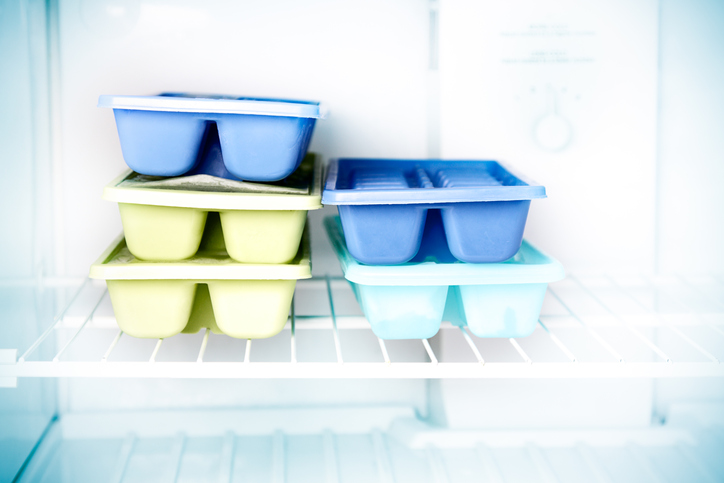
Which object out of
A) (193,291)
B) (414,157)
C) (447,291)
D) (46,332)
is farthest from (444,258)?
(46,332)

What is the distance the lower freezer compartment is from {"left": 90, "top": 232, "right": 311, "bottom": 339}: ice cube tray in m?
0.35

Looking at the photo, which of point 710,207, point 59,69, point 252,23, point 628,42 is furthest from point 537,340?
point 59,69

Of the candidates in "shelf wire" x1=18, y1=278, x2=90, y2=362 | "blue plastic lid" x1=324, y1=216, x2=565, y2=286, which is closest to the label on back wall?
"blue plastic lid" x1=324, y1=216, x2=565, y2=286

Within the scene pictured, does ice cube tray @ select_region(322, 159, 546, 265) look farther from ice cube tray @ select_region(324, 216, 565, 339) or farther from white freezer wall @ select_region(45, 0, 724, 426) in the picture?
white freezer wall @ select_region(45, 0, 724, 426)

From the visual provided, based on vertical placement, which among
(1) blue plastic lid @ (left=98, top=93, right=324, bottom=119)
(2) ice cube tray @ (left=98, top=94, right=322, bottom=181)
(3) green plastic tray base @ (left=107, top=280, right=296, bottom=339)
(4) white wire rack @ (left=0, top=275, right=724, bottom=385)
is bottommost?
(4) white wire rack @ (left=0, top=275, right=724, bottom=385)

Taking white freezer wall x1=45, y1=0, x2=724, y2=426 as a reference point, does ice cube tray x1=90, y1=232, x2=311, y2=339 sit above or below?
below

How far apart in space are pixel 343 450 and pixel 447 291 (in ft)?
1.50

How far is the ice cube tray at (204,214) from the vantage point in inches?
30.7

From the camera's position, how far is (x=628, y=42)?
3.59ft

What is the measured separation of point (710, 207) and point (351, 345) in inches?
31.4

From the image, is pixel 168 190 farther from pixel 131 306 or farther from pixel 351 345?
pixel 351 345

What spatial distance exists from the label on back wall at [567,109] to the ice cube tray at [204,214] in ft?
1.41

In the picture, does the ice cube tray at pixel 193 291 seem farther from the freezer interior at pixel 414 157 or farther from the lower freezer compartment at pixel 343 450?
the lower freezer compartment at pixel 343 450

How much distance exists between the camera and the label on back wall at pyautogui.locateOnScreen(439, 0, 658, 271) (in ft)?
3.55
